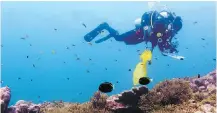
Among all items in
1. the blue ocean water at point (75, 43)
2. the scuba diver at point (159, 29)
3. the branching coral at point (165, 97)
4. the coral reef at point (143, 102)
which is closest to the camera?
the coral reef at point (143, 102)

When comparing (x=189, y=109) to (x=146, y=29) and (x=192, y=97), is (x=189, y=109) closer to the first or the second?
(x=192, y=97)

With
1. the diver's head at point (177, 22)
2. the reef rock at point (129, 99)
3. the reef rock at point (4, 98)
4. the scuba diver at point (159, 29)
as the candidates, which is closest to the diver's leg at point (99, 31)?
the scuba diver at point (159, 29)

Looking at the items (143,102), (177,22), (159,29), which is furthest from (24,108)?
(177,22)

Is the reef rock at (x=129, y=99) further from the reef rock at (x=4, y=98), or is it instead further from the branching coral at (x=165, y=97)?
the reef rock at (x=4, y=98)

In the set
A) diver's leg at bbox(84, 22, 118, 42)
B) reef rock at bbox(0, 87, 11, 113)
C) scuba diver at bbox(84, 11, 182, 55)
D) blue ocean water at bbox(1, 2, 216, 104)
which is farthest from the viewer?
blue ocean water at bbox(1, 2, 216, 104)

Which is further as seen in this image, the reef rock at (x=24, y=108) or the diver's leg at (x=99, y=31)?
the diver's leg at (x=99, y=31)

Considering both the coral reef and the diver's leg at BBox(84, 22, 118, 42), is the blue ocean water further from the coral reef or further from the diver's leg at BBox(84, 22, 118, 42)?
the diver's leg at BBox(84, 22, 118, 42)

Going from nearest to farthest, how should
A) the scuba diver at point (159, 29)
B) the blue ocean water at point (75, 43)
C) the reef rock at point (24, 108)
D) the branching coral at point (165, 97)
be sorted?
the reef rock at point (24, 108) < the branching coral at point (165, 97) < the scuba diver at point (159, 29) < the blue ocean water at point (75, 43)

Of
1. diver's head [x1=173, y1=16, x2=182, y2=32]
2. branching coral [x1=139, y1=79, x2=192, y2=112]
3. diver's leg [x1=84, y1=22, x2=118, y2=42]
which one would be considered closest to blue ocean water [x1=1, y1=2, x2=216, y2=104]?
diver's leg [x1=84, y1=22, x2=118, y2=42]

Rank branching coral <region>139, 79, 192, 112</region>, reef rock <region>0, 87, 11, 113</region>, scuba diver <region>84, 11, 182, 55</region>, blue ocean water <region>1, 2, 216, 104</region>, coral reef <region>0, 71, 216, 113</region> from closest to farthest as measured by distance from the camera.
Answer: reef rock <region>0, 87, 11, 113</region> < coral reef <region>0, 71, 216, 113</region> < branching coral <region>139, 79, 192, 112</region> < scuba diver <region>84, 11, 182, 55</region> < blue ocean water <region>1, 2, 216, 104</region>

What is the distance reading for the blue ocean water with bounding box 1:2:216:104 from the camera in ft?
176

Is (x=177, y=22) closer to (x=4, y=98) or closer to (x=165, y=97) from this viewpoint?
(x=165, y=97)

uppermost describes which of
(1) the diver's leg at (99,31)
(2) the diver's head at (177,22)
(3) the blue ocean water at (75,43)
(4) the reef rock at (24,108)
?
(3) the blue ocean water at (75,43)

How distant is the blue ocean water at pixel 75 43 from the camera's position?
5375 cm
